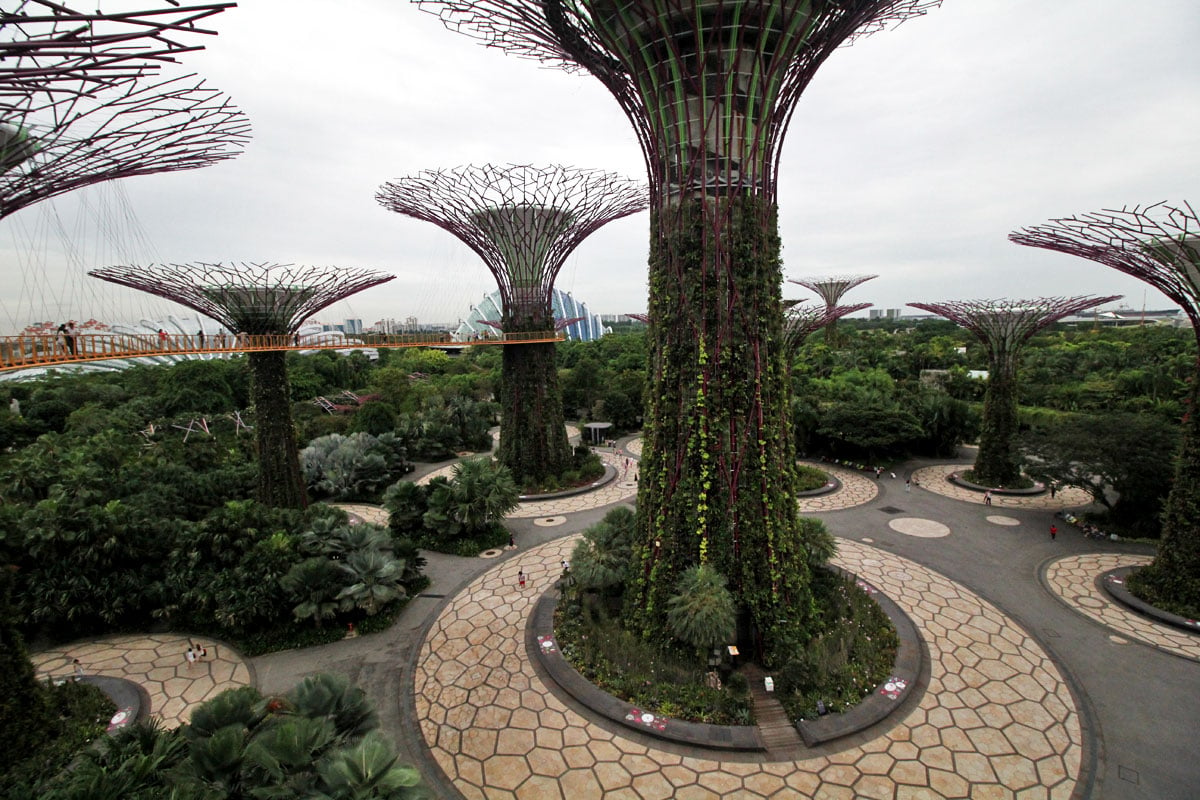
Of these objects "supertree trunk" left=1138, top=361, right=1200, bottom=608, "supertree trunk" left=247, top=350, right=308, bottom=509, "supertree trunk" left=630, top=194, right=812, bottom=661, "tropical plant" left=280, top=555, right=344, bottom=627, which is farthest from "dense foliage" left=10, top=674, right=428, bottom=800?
"supertree trunk" left=1138, top=361, right=1200, bottom=608

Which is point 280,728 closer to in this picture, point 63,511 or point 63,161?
point 63,161

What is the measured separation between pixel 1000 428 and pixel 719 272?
1638 cm

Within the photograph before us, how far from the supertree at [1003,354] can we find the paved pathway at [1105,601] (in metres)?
→ 5.48

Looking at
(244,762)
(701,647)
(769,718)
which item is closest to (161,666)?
(244,762)

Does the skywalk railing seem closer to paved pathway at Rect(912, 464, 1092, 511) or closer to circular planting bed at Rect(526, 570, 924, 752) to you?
circular planting bed at Rect(526, 570, 924, 752)

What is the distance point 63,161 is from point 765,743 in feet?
44.3

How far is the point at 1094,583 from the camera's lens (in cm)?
1185

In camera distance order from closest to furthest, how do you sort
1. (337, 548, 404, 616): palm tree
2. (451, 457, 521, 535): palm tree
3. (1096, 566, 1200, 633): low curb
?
(1096, 566, 1200, 633): low curb → (337, 548, 404, 616): palm tree → (451, 457, 521, 535): palm tree

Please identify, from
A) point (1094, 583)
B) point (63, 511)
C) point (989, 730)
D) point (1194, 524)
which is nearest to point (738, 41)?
point (989, 730)

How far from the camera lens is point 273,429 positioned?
610 inches

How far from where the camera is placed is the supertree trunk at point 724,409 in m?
8.46

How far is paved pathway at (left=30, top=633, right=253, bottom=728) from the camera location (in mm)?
8789

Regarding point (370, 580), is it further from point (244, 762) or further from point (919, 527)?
point (919, 527)

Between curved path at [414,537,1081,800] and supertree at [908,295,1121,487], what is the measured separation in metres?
10.8
